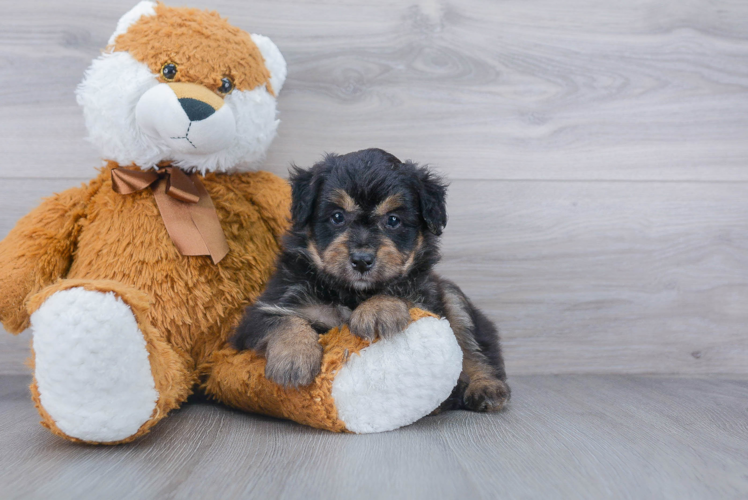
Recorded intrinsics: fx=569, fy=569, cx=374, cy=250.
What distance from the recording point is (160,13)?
5.78ft

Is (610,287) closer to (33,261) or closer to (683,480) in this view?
(683,480)

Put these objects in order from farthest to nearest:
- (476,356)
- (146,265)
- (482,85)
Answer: (482,85)
(476,356)
(146,265)

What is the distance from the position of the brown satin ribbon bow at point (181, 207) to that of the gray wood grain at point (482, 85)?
23.1 inches

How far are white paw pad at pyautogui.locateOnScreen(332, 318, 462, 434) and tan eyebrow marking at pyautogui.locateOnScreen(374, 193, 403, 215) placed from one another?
1.11 feet

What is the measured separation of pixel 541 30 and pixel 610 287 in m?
1.12

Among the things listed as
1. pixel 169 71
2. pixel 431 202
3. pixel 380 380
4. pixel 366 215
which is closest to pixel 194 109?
pixel 169 71

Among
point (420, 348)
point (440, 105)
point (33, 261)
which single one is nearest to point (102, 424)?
point (33, 261)

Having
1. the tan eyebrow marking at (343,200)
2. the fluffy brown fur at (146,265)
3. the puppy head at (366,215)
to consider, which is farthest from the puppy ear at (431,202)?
the fluffy brown fur at (146,265)

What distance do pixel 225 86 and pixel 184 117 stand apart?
203 mm

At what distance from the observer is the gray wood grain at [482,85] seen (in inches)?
86.6

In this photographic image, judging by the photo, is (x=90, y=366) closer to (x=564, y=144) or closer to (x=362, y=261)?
(x=362, y=261)

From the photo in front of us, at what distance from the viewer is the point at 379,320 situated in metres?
1.44

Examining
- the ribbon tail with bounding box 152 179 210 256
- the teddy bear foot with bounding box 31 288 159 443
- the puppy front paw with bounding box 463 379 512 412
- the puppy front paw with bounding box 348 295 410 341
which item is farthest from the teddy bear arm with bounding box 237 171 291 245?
the puppy front paw with bounding box 463 379 512 412

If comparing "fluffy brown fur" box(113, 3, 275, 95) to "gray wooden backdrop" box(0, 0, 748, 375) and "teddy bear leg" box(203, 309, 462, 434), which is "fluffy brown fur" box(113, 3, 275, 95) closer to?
"gray wooden backdrop" box(0, 0, 748, 375)
